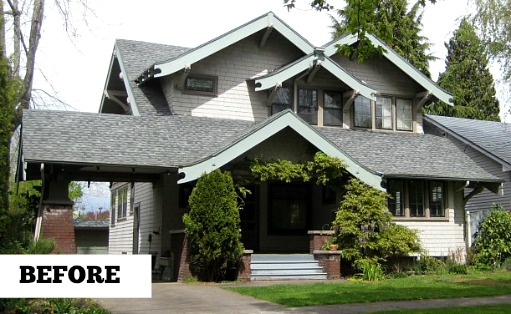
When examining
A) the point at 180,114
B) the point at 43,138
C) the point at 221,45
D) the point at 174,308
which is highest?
the point at 221,45

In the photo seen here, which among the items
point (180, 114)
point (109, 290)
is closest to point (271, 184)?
point (180, 114)

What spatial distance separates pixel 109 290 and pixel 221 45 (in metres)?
12.2

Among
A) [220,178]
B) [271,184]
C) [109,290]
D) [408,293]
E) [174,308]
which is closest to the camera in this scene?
[109,290]

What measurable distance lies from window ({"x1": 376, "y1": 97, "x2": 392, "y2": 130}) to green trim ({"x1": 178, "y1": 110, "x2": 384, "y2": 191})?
16.6ft

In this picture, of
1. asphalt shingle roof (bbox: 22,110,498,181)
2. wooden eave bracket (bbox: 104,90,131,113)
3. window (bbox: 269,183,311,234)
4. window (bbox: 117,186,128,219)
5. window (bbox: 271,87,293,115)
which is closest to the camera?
asphalt shingle roof (bbox: 22,110,498,181)

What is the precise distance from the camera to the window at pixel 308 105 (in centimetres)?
2117

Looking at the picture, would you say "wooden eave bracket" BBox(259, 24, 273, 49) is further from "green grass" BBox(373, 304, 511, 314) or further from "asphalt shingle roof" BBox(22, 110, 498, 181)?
"green grass" BBox(373, 304, 511, 314)

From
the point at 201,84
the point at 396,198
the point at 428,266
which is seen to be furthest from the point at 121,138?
the point at 428,266

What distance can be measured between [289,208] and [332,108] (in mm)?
3912

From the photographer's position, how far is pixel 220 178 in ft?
53.0

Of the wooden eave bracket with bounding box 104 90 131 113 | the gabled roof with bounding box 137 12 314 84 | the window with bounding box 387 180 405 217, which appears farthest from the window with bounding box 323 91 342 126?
the wooden eave bracket with bounding box 104 90 131 113

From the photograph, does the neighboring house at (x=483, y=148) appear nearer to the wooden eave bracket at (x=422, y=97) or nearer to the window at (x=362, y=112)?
the wooden eave bracket at (x=422, y=97)

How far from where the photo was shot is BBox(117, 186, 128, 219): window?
84.7 feet

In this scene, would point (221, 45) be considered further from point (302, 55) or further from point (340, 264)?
point (340, 264)
